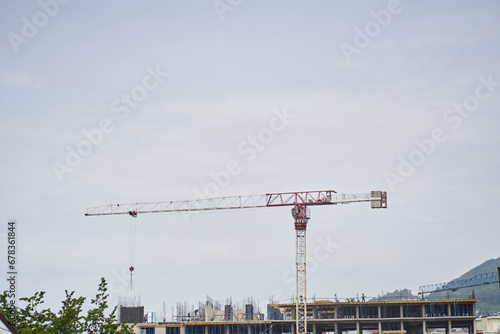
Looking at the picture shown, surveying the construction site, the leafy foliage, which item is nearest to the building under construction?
the construction site

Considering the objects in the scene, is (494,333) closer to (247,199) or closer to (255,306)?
(255,306)

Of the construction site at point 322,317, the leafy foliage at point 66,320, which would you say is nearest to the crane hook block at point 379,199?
the construction site at point 322,317

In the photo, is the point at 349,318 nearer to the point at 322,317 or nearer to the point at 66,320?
the point at 322,317

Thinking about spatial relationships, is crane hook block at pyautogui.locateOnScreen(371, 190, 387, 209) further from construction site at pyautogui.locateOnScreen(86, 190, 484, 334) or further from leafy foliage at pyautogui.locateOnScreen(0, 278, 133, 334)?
leafy foliage at pyautogui.locateOnScreen(0, 278, 133, 334)

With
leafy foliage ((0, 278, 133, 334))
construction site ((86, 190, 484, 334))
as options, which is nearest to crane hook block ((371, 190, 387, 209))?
construction site ((86, 190, 484, 334))

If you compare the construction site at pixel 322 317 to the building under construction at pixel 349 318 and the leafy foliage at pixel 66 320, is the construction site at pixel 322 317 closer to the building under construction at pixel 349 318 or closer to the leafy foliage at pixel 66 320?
the building under construction at pixel 349 318

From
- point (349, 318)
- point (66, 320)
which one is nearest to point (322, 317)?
point (349, 318)

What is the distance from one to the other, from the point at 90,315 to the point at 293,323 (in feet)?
371

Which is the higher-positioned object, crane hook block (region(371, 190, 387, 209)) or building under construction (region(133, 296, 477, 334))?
crane hook block (region(371, 190, 387, 209))

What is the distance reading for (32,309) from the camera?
53.9 metres

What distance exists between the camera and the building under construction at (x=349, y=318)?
154625mm

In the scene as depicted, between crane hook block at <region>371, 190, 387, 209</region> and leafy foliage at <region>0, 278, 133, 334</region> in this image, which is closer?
leafy foliage at <region>0, 278, 133, 334</region>

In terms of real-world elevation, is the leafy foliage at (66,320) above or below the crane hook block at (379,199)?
below

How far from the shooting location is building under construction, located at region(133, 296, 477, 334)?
155 m
